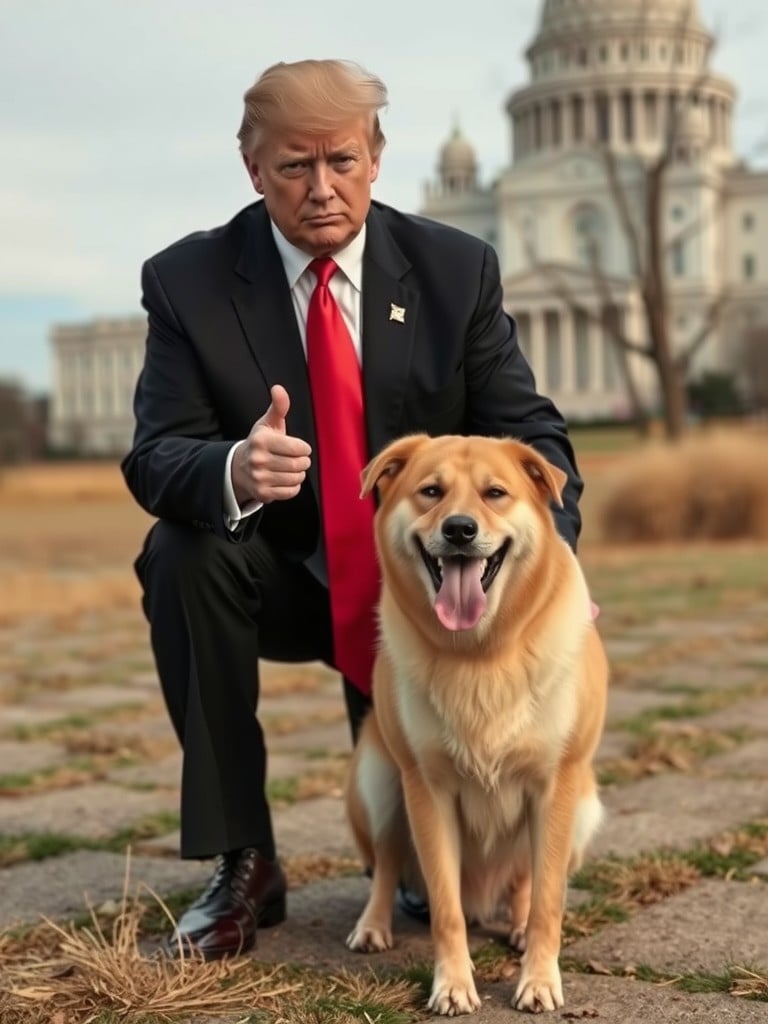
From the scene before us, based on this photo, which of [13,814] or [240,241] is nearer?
[240,241]

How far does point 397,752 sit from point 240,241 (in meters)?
1.16

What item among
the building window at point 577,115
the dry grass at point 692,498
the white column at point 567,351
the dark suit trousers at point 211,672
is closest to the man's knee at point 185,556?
the dark suit trousers at point 211,672

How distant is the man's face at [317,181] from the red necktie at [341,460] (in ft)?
0.42

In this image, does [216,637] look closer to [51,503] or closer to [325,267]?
[325,267]

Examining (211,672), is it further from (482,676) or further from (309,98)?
(309,98)

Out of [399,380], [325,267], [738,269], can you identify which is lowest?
[399,380]

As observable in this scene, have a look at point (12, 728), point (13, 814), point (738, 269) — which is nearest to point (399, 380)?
point (13, 814)

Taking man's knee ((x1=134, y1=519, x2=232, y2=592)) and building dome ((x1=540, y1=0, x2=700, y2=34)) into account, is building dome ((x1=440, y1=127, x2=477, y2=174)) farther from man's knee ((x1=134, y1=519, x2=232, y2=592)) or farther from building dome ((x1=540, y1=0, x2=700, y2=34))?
man's knee ((x1=134, y1=519, x2=232, y2=592))

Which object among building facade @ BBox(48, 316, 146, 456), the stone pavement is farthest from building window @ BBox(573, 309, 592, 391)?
the stone pavement

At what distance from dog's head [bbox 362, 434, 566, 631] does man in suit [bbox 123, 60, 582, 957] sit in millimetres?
307

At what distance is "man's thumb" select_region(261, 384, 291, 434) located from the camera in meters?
2.43

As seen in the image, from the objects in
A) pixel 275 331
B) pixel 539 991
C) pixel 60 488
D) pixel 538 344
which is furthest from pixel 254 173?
pixel 538 344

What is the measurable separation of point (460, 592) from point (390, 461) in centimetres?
29

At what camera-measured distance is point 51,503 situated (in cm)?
3081
